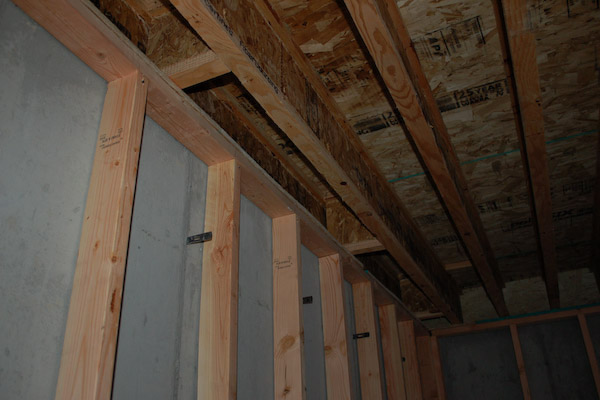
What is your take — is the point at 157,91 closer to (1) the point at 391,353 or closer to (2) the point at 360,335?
(2) the point at 360,335

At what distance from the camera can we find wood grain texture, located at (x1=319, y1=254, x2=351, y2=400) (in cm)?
304

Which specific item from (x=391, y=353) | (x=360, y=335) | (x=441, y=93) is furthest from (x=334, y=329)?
(x=441, y=93)

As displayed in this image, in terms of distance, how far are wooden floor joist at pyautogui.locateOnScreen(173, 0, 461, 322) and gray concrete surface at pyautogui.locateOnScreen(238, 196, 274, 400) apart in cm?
46

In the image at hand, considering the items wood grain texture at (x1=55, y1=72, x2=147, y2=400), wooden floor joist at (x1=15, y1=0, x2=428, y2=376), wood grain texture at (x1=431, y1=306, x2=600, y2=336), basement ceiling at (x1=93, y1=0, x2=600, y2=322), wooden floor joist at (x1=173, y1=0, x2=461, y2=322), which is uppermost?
basement ceiling at (x1=93, y1=0, x2=600, y2=322)

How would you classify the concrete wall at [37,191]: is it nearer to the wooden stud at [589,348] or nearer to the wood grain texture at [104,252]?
the wood grain texture at [104,252]

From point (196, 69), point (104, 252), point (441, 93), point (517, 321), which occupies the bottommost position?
point (104, 252)

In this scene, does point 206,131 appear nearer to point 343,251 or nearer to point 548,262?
point 343,251

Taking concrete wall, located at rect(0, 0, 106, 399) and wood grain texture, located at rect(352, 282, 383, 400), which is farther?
wood grain texture, located at rect(352, 282, 383, 400)

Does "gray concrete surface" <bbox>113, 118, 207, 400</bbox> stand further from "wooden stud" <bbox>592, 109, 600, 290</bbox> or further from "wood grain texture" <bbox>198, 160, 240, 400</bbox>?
"wooden stud" <bbox>592, 109, 600, 290</bbox>

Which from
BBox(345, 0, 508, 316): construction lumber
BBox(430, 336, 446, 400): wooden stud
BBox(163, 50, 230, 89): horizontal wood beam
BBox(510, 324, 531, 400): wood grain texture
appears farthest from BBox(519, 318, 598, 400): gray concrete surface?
BBox(163, 50, 230, 89): horizontal wood beam

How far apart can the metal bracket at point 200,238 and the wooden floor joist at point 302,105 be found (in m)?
0.64

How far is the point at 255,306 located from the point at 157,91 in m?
1.09

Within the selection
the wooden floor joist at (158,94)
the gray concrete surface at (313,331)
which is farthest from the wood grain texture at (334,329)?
the wooden floor joist at (158,94)

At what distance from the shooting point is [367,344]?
3.73m
